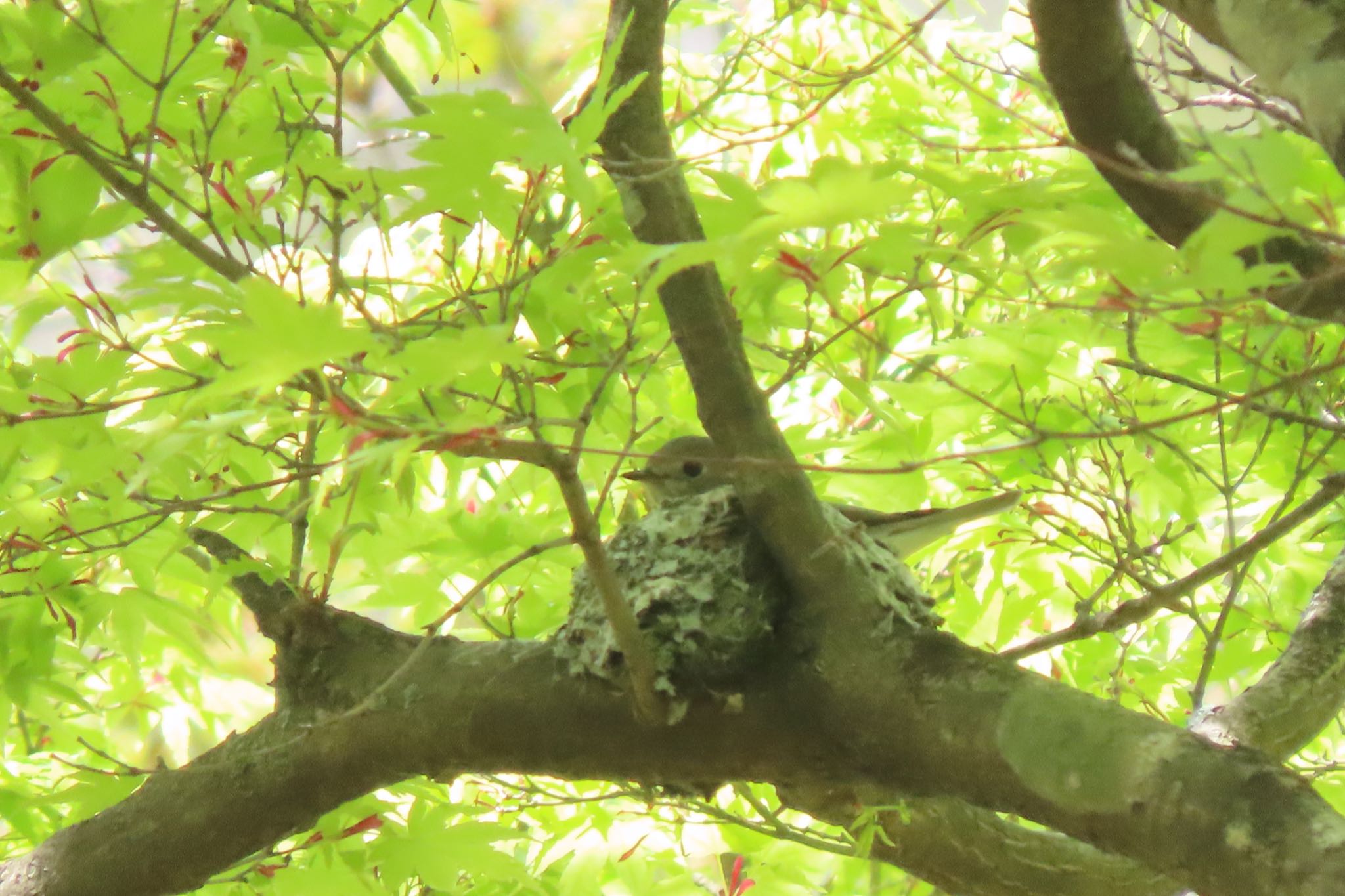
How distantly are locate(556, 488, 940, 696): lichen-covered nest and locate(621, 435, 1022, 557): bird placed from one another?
0.13 metres

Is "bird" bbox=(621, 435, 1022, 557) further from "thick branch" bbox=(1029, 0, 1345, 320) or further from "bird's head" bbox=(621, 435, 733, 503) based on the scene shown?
"thick branch" bbox=(1029, 0, 1345, 320)

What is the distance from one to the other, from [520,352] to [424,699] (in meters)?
1.24

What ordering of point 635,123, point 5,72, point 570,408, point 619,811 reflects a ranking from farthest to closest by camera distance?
point 619,811
point 570,408
point 635,123
point 5,72

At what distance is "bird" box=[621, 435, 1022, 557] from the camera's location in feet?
6.86

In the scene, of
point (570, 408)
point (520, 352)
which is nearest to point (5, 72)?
point (520, 352)

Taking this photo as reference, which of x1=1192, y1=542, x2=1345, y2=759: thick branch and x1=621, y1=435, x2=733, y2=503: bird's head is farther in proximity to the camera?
x1=621, y1=435, x2=733, y2=503: bird's head

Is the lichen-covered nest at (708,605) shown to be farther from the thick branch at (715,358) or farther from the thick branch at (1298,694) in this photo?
the thick branch at (1298,694)

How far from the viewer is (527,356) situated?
1.38m

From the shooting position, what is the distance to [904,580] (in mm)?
2049

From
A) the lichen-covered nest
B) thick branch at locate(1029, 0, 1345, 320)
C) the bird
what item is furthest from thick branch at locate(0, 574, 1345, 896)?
thick branch at locate(1029, 0, 1345, 320)

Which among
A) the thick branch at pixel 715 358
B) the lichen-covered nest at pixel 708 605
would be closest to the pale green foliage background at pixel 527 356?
the thick branch at pixel 715 358

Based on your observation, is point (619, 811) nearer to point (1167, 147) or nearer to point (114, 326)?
point (114, 326)

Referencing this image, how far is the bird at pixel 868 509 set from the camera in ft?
6.86

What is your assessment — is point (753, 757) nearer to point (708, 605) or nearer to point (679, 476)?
point (708, 605)
